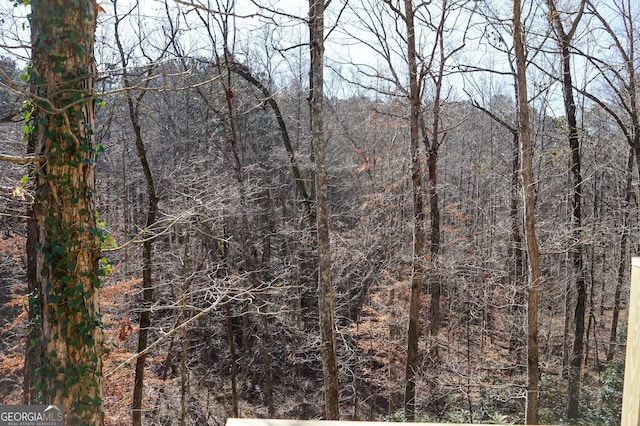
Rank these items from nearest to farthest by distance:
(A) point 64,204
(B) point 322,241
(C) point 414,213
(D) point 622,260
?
(A) point 64,204 < (B) point 322,241 < (C) point 414,213 < (D) point 622,260

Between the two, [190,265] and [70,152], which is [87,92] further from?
[190,265]

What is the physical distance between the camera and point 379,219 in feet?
31.8

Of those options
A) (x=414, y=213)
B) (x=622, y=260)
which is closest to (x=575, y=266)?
(x=622, y=260)

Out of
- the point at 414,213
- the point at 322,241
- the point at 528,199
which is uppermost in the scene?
the point at 528,199

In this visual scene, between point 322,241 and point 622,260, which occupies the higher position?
point 322,241

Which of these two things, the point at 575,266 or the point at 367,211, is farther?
the point at 367,211
